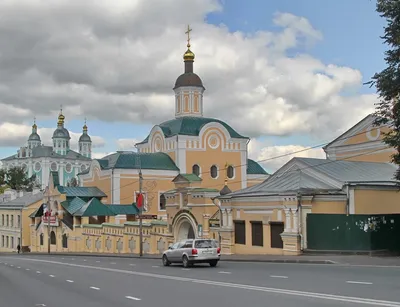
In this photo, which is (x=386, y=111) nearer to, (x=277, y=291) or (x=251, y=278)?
(x=251, y=278)

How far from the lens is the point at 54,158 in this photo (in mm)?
168750

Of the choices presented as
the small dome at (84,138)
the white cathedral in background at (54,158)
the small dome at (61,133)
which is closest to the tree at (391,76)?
the white cathedral in background at (54,158)

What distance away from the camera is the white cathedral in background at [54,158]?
16812 centimetres

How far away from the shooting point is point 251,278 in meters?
18.1

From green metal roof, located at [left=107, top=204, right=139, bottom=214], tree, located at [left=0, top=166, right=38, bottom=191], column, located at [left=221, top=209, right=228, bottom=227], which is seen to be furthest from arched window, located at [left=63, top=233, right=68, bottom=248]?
tree, located at [left=0, top=166, right=38, bottom=191]

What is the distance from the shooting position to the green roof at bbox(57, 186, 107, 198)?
196 ft

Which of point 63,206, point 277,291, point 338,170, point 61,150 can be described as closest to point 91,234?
point 63,206

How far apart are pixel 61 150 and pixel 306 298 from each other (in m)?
168

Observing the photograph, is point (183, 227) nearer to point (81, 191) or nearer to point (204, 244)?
point (204, 244)

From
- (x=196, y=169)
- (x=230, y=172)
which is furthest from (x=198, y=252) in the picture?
(x=230, y=172)

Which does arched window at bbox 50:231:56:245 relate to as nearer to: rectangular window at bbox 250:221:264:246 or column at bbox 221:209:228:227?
column at bbox 221:209:228:227

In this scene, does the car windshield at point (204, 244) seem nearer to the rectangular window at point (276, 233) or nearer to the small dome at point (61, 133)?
the rectangular window at point (276, 233)

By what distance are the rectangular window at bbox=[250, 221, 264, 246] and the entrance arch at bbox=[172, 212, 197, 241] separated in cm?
578

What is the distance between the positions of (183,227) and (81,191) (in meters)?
25.7
